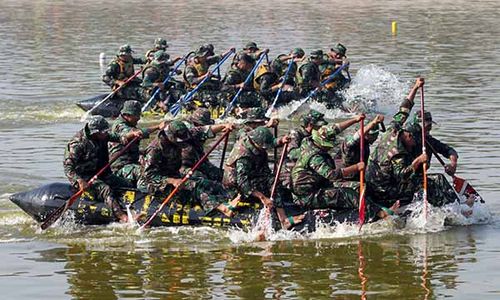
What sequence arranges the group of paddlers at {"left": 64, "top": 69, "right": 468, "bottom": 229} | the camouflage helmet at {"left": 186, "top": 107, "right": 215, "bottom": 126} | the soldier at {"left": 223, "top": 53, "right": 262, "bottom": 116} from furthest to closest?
the soldier at {"left": 223, "top": 53, "right": 262, "bottom": 116} < the camouflage helmet at {"left": 186, "top": 107, "right": 215, "bottom": 126} < the group of paddlers at {"left": 64, "top": 69, "right": 468, "bottom": 229}

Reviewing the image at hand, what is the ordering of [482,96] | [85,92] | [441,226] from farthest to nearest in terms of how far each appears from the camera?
1. [85,92]
2. [482,96]
3. [441,226]

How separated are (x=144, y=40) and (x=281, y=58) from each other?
72.2ft

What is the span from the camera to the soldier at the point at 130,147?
2014 centimetres

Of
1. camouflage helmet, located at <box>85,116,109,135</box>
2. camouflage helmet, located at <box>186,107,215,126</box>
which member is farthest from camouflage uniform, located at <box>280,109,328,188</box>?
camouflage helmet, located at <box>85,116,109,135</box>

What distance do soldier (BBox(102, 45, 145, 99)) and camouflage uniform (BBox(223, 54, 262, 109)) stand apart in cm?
240

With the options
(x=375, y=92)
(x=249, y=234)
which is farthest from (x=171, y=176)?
(x=375, y=92)

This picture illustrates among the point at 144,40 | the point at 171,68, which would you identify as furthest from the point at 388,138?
the point at 144,40

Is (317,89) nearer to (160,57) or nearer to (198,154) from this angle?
(160,57)

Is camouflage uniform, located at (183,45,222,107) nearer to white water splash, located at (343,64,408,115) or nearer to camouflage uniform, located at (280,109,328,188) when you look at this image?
white water splash, located at (343,64,408,115)

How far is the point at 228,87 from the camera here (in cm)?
3011

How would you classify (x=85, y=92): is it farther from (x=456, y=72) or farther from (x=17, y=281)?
(x=17, y=281)

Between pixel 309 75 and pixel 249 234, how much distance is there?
1223cm

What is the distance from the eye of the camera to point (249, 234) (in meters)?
18.5

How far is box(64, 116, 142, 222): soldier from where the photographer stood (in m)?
19.4
